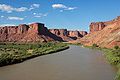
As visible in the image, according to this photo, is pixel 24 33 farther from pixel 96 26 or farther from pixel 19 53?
pixel 19 53

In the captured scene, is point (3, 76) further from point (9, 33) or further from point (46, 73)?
point (9, 33)

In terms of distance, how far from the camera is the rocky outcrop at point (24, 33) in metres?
166

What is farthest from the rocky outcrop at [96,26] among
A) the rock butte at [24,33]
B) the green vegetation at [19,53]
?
the green vegetation at [19,53]

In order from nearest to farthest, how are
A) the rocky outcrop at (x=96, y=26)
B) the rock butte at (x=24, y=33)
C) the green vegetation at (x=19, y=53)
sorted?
the green vegetation at (x=19, y=53), the rocky outcrop at (x=96, y=26), the rock butte at (x=24, y=33)

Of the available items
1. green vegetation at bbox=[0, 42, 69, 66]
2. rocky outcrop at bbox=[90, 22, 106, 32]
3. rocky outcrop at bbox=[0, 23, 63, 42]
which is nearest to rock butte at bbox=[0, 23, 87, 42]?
rocky outcrop at bbox=[0, 23, 63, 42]

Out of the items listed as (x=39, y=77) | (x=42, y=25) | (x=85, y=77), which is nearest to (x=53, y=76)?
(x=39, y=77)

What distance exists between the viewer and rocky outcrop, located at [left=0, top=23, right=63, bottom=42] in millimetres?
166250

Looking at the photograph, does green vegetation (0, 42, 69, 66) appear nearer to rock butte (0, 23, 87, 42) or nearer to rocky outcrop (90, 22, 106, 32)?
rocky outcrop (90, 22, 106, 32)

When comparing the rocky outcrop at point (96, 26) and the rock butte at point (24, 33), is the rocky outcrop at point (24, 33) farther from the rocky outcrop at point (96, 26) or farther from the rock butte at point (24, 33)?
the rocky outcrop at point (96, 26)

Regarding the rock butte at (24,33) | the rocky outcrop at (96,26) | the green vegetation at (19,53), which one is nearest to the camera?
the green vegetation at (19,53)

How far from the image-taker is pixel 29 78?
22875 mm

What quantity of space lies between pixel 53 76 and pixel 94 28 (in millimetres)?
136037

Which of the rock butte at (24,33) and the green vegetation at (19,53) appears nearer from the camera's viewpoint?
the green vegetation at (19,53)

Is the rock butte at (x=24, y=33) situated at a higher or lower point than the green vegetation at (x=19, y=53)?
higher
